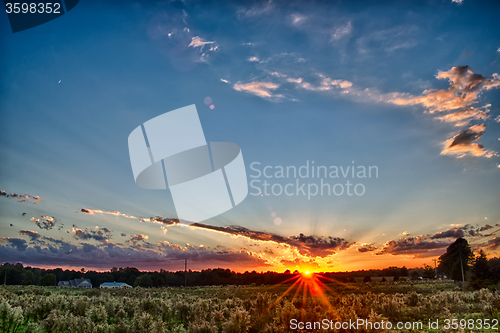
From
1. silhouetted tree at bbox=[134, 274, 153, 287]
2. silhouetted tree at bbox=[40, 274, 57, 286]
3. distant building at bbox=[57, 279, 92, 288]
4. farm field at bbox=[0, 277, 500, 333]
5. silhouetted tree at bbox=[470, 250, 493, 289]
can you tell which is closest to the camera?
farm field at bbox=[0, 277, 500, 333]

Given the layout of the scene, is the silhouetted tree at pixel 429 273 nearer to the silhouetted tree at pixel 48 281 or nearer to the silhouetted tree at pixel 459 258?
the silhouetted tree at pixel 459 258

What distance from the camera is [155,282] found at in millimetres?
82375

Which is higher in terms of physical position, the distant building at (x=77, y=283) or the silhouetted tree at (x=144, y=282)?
the silhouetted tree at (x=144, y=282)

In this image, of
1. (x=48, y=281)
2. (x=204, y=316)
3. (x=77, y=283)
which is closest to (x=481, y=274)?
(x=204, y=316)

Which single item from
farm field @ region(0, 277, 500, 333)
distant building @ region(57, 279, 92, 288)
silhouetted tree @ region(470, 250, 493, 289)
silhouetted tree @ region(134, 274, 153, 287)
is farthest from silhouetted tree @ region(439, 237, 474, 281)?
distant building @ region(57, 279, 92, 288)

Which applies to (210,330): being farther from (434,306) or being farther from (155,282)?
(155,282)

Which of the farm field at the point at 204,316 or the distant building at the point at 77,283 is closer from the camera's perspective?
the farm field at the point at 204,316

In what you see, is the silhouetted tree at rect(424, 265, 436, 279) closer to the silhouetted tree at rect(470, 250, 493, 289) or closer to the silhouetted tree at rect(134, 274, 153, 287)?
the silhouetted tree at rect(470, 250, 493, 289)

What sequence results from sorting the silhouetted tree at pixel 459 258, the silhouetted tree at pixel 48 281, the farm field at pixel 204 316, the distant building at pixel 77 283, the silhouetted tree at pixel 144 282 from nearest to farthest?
the farm field at pixel 204 316 < the silhouetted tree at pixel 459 258 < the silhouetted tree at pixel 48 281 < the silhouetted tree at pixel 144 282 < the distant building at pixel 77 283

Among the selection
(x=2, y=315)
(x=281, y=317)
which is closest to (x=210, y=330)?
(x=281, y=317)

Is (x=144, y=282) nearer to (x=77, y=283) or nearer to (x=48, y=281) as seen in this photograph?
(x=48, y=281)

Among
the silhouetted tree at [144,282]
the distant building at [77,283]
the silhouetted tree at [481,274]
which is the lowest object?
the distant building at [77,283]

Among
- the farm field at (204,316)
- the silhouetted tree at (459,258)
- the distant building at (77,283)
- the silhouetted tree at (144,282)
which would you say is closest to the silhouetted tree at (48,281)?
the distant building at (77,283)

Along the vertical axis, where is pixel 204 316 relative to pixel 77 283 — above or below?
above
